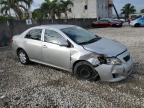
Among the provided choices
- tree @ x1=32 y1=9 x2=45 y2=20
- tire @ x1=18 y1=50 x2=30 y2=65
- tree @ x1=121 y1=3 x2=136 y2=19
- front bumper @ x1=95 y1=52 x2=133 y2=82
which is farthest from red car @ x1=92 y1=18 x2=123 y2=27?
tree @ x1=121 y1=3 x2=136 y2=19

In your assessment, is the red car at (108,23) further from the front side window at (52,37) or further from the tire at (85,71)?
the tire at (85,71)

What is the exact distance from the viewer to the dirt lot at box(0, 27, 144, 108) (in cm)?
508

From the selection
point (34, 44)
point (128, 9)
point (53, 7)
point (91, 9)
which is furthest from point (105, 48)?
point (128, 9)

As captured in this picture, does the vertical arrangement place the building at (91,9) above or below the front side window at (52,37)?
above

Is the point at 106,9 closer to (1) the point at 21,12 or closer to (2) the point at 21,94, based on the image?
(1) the point at 21,12

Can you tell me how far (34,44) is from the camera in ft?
25.9

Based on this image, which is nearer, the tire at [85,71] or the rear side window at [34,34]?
the tire at [85,71]

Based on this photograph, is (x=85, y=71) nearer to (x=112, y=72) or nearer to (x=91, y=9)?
(x=112, y=72)

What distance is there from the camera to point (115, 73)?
6.06m

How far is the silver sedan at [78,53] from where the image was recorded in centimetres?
611

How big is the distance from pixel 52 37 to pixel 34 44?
2.77 feet

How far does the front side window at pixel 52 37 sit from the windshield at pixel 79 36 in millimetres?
242

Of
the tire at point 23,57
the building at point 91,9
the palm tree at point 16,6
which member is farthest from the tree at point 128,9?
the tire at point 23,57

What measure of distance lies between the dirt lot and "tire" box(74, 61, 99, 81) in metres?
0.16
